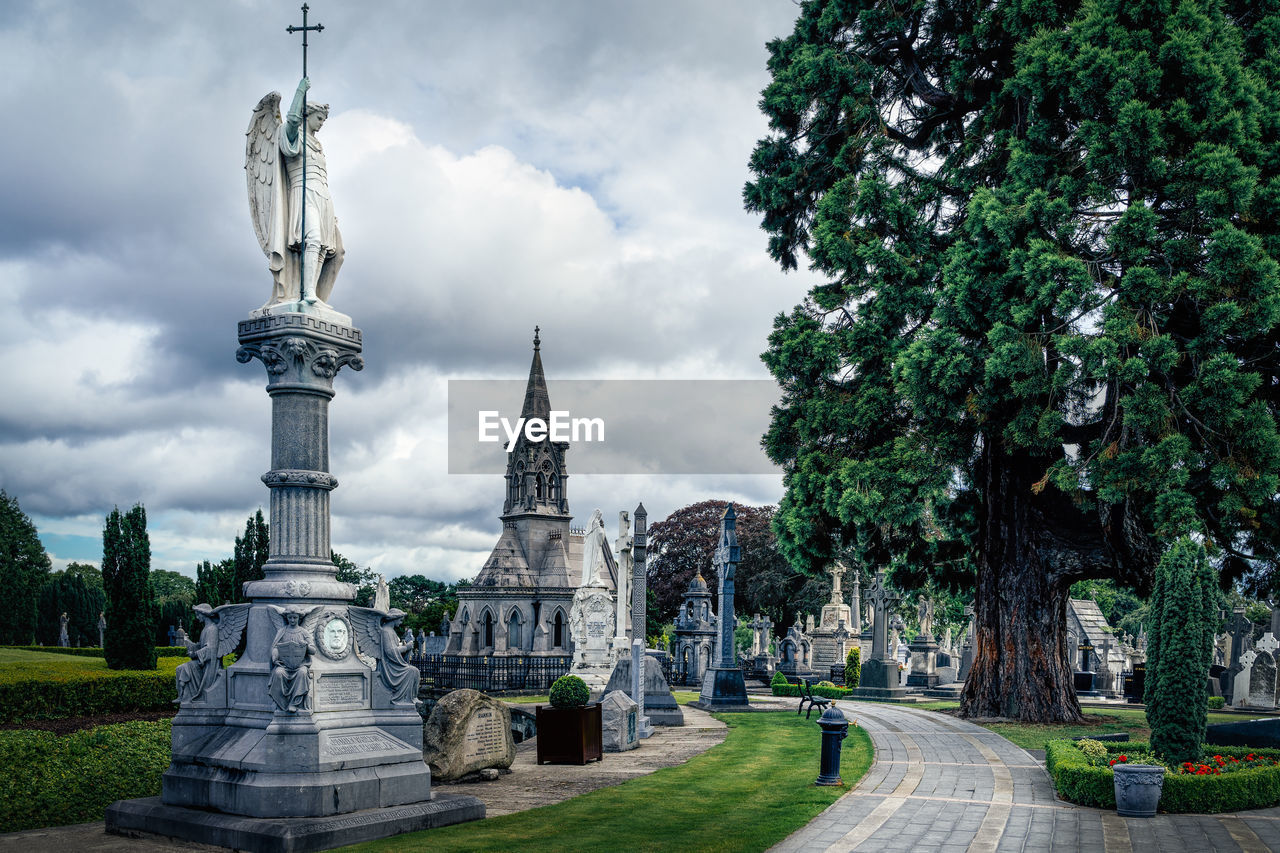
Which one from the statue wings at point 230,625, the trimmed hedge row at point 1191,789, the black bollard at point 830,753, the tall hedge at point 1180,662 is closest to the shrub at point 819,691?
the black bollard at point 830,753

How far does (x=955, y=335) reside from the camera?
17297mm

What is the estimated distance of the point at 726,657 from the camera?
2439 centimetres

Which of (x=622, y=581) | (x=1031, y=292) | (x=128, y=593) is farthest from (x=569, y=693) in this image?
(x=128, y=593)

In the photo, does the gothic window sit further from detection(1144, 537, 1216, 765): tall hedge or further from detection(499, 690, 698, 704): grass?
detection(1144, 537, 1216, 765): tall hedge

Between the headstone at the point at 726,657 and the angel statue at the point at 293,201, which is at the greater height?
the angel statue at the point at 293,201

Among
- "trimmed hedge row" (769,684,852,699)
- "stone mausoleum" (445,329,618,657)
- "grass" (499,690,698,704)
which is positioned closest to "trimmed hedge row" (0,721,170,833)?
"grass" (499,690,698,704)

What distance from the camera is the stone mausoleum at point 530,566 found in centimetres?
5122

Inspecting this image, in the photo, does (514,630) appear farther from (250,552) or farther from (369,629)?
(369,629)

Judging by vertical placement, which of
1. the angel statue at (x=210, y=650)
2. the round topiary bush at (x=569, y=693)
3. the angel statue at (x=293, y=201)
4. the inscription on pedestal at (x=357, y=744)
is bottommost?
the round topiary bush at (x=569, y=693)

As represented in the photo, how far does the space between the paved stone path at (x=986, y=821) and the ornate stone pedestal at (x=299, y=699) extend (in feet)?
12.9

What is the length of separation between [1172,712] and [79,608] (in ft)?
206

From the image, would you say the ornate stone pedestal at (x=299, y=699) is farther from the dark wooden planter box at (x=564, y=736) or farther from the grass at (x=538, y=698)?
the grass at (x=538, y=698)

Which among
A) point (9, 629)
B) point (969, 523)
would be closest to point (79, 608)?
point (9, 629)

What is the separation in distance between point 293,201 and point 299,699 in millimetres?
5483
